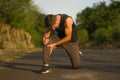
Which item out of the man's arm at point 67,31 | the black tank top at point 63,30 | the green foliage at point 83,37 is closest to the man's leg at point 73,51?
the black tank top at point 63,30

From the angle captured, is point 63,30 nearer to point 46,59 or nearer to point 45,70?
point 46,59

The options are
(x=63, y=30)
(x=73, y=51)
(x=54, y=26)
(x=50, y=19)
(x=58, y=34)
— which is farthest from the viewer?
(x=73, y=51)

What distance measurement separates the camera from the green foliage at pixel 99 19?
62719 mm

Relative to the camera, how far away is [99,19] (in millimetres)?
70875

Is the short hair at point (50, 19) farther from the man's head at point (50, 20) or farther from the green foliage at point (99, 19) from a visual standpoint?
the green foliage at point (99, 19)

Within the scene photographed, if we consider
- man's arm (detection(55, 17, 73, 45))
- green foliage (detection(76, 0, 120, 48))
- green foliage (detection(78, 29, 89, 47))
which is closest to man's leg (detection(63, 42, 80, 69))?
man's arm (detection(55, 17, 73, 45))

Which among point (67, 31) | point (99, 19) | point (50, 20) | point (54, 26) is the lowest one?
point (99, 19)

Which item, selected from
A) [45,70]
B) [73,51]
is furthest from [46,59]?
[73,51]

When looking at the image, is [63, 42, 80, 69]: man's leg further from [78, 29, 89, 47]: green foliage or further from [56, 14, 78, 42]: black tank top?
[78, 29, 89, 47]: green foliage

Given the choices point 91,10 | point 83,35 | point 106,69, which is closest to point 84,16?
point 91,10

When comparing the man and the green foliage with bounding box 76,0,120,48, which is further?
the green foliage with bounding box 76,0,120,48

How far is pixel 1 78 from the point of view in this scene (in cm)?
977

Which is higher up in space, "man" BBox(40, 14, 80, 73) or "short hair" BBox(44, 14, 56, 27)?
"short hair" BBox(44, 14, 56, 27)

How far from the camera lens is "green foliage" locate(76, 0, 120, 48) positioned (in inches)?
2469
